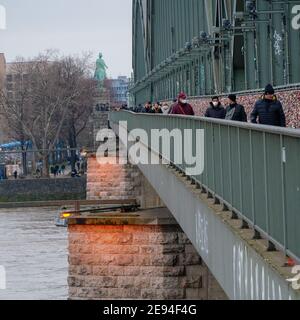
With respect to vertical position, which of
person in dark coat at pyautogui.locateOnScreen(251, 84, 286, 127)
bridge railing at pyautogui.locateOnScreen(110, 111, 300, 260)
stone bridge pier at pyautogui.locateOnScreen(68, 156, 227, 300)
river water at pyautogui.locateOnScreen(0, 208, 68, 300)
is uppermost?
person in dark coat at pyautogui.locateOnScreen(251, 84, 286, 127)

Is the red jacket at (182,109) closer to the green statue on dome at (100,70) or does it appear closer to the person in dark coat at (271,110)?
the person in dark coat at (271,110)

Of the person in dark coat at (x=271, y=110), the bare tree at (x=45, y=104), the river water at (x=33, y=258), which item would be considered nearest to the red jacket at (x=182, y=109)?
the person in dark coat at (x=271, y=110)

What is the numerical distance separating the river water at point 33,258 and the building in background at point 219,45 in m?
8.67

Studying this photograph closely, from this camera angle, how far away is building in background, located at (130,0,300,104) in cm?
3269

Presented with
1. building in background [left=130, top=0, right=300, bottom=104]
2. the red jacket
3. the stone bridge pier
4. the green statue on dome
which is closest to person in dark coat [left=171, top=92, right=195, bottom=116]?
the red jacket


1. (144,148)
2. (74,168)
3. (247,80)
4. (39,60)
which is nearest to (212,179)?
(144,148)

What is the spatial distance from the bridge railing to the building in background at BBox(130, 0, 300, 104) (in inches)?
655

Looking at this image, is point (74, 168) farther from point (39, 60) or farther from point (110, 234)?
point (110, 234)

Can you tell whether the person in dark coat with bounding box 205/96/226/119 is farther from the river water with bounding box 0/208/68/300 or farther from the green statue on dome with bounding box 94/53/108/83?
the green statue on dome with bounding box 94/53/108/83

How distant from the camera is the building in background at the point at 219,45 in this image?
3269 cm

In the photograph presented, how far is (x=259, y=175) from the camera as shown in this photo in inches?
444

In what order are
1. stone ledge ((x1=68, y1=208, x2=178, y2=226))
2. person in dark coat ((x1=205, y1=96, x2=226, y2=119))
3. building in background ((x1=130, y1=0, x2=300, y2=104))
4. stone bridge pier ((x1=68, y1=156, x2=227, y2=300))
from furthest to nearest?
1. building in background ((x1=130, y1=0, x2=300, y2=104))
2. stone ledge ((x1=68, y1=208, x2=178, y2=226))
3. stone bridge pier ((x1=68, y1=156, x2=227, y2=300))
4. person in dark coat ((x1=205, y1=96, x2=226, y2=119))
